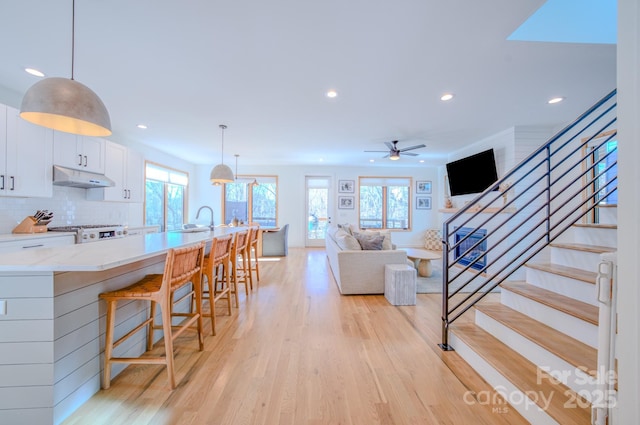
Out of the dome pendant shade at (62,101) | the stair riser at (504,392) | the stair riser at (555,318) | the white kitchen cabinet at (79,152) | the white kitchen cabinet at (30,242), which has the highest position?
the white kitchen cabinet at (79,152)

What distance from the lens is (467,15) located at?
5.80ft

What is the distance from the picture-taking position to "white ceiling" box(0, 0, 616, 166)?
5.77 ft

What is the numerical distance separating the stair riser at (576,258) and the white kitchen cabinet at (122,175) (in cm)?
608

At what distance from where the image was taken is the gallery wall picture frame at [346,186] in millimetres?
7836

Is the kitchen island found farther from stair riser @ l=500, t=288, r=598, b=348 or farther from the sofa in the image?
stair riser @ l=500, t=288, r=598, b=348

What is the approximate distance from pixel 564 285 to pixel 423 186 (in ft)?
21.3

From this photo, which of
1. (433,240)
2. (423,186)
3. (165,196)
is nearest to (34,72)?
(165,196)

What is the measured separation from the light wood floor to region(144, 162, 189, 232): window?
4.42m

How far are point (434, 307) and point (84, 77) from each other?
189 inches

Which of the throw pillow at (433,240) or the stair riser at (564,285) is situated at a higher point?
the stair riser at (564,285)

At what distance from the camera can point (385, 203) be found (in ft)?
26.1

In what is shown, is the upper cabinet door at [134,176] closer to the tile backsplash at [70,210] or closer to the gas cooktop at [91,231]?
the tile backsplash at [70,210]

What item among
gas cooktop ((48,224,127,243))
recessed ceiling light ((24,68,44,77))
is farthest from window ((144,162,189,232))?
recessed ceiling light ((24,68,44,77))

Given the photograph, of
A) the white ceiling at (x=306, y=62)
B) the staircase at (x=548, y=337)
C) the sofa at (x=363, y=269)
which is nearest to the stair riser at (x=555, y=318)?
the staircase at (x=548, y=337)
